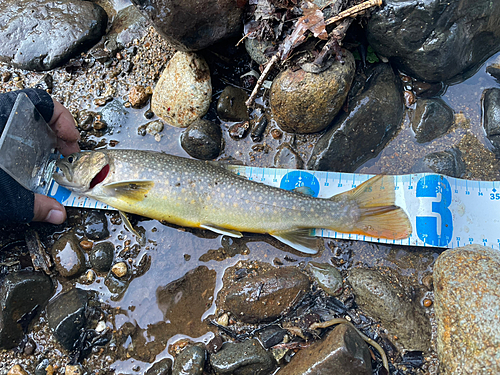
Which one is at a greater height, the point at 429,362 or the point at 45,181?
the point at 45,181

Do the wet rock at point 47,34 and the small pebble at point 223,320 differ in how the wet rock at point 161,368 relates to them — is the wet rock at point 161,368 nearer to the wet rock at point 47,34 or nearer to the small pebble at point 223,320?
the small pebble at point 223,320

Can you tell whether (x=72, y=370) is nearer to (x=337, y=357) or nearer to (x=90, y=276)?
(x=90, y=276)

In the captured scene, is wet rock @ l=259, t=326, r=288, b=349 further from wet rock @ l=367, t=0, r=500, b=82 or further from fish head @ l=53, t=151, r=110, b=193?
wet rock @ l=367, t=0, r=500, b=82

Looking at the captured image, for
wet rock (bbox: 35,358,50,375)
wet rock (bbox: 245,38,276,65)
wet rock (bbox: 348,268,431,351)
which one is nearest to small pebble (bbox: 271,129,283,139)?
wet rock (bbox: 245,38,276,65)

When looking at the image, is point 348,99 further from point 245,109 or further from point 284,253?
point 284,253

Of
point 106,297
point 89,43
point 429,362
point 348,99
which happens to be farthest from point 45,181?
point 429,362

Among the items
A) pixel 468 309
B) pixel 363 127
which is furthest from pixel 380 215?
pixel 468 309
